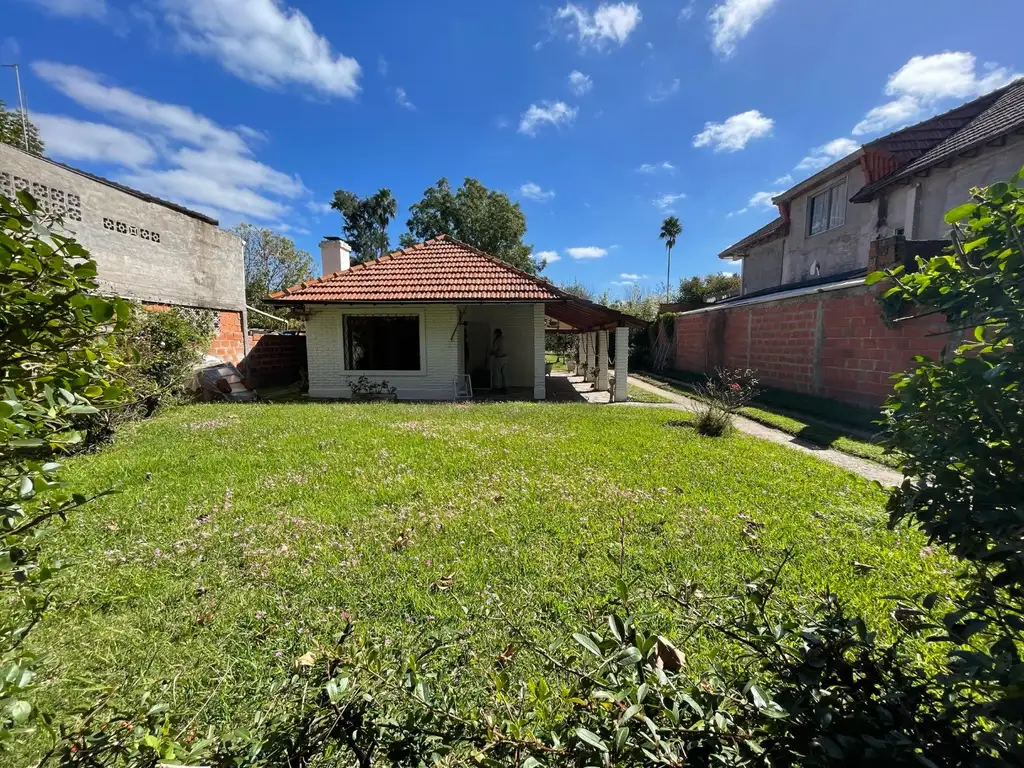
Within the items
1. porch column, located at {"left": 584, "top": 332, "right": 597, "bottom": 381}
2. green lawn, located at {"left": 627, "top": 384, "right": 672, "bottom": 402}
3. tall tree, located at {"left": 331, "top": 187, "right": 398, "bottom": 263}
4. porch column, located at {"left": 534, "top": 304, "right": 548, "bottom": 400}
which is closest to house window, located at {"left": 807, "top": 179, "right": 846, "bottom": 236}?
porch column, located at {"left": 584, "top": 332, "right": 597, "bottom": 381}

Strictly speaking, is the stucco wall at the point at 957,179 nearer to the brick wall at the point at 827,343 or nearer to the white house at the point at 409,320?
the brick wall at the point at 827,343

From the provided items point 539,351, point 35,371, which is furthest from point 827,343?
point 35,371

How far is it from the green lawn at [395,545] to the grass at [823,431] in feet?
3.87

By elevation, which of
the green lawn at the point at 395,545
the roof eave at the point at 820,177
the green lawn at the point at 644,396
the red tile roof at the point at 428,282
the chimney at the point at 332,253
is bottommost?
the green lawn at the point at 395,545

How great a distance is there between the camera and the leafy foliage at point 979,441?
3.42ft

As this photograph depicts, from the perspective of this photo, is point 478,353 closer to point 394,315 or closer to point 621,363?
point 394,315

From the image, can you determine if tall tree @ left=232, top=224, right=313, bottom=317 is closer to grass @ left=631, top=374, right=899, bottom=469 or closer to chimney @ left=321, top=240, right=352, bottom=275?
chimney @ left=321, top=240, right=352, bottom=275

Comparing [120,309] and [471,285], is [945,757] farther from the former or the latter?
[471,285]

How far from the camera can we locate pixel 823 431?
911cm

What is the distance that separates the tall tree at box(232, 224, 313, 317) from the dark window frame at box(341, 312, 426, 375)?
29.2 meters

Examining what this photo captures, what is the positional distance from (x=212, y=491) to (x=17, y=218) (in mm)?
4863

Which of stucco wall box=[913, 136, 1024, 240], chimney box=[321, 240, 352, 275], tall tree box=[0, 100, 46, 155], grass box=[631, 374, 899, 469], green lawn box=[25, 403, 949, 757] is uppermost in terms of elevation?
tall tree box=[0, 100, 46, 155]

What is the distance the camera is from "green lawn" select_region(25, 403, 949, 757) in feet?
9.26

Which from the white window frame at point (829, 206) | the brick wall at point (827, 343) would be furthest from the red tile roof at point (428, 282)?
the white window frame at point (829, 206)
